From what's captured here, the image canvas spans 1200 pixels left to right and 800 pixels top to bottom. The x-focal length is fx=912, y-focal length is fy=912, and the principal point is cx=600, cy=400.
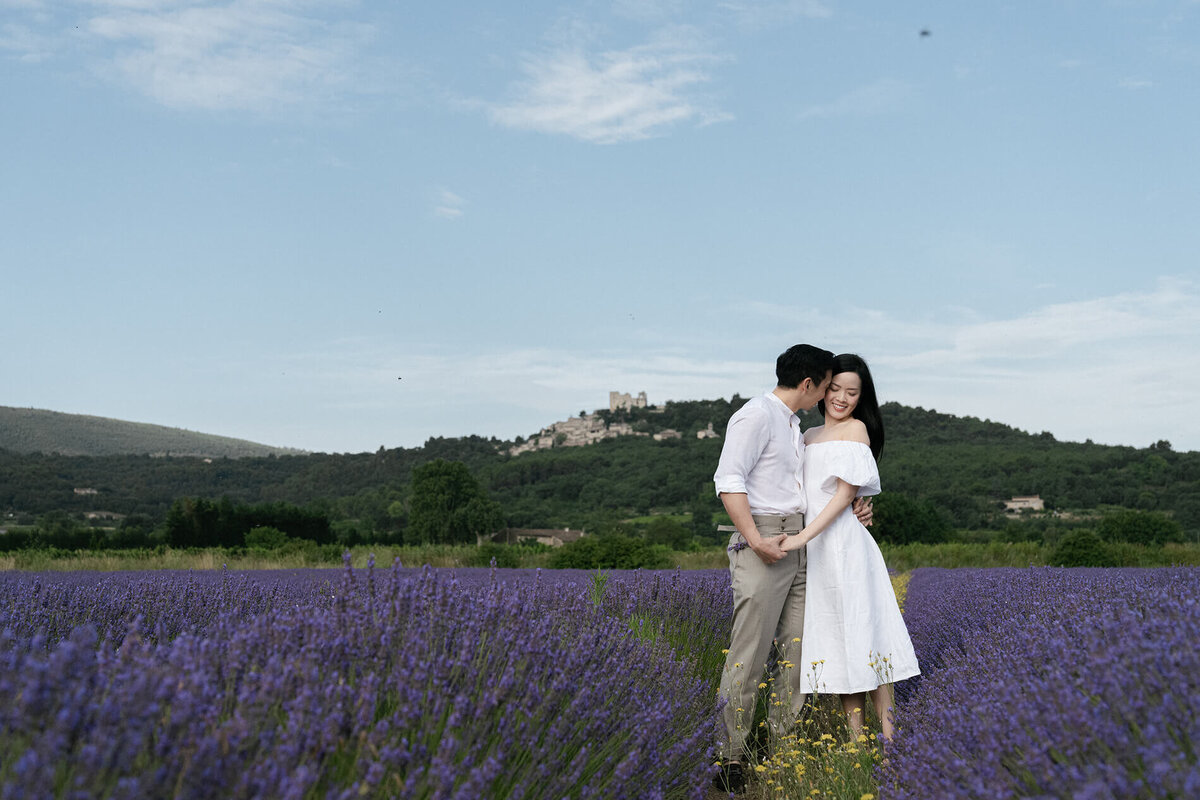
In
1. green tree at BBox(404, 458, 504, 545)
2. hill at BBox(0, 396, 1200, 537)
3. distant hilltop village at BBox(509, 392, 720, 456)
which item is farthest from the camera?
distant hilltop village at BBox(509, 392, 720, 456)

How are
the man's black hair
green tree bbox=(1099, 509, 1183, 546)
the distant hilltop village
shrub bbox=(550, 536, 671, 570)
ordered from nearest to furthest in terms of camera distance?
the man's black hair → shrub bbox=(550, 536, 671, 570) → green tree bbox=(1099, 509, 1183, 546) → the distant hilltop village

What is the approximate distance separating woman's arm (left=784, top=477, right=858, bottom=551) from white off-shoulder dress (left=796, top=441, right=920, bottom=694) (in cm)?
5

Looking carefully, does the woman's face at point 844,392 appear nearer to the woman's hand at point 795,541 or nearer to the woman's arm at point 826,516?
the woman's arm at point 826,516

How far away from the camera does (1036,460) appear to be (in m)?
36.9

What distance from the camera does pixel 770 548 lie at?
3.76m

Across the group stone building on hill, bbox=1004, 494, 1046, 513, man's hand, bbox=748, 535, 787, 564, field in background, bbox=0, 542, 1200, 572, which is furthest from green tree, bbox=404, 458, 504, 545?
man's hand, bbox=748, 535, 787, 564

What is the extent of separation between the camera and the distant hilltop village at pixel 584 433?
5175cm

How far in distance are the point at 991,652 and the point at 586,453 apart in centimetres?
4745

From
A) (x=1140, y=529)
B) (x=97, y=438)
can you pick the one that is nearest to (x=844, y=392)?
(x=1140, y=529)

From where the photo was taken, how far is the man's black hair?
3.92m

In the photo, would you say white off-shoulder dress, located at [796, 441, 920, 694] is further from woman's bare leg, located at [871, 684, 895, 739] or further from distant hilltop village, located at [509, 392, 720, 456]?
distant hilltop village, located at [509, 392, 720, 456]

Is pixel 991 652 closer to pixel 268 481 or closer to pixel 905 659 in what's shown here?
pixel 905 659

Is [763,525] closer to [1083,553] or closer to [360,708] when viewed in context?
[360,708]

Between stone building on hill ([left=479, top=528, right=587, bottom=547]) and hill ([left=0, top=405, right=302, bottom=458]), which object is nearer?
stone building on hill ([left=479, top=528, right=587, bottom=547])
